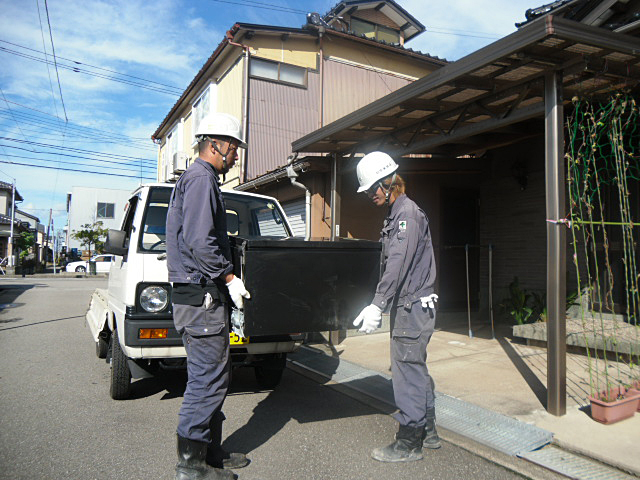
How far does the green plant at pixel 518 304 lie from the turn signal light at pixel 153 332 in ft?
18.4

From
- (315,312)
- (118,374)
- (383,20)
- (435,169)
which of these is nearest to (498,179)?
(435,169)

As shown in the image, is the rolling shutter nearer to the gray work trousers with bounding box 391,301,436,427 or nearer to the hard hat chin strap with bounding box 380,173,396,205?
the hard hat chin strap with bounding box 380,173,396,205

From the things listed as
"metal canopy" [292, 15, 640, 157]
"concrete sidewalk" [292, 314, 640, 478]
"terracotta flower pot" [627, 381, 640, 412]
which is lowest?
"concrete sidewalk" [292, 314, 640, 478]

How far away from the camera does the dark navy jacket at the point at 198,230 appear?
264 centimetres

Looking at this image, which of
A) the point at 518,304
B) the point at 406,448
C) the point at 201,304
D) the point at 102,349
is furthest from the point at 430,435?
the point at 518,304

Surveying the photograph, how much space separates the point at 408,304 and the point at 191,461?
1.65 meters

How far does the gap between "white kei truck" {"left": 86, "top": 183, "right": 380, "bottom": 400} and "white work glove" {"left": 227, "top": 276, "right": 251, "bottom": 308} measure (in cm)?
16

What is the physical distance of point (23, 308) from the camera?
39.1ft

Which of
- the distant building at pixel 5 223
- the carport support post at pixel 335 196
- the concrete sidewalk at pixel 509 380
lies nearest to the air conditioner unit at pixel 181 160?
the carport support post at pixel 335 196

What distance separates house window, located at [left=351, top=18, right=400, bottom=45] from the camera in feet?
52.9

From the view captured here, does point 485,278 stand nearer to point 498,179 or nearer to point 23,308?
point 498,179

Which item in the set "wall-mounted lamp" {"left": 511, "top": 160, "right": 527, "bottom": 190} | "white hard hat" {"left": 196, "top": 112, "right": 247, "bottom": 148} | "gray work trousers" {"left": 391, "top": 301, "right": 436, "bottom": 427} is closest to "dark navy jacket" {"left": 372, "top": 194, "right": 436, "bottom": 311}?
"gray work trousers" {"left": 391, "top": 301, "right": 436, "bottom": 427}

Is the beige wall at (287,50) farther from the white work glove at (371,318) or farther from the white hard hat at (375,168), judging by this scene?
the white work glove at (371,318)

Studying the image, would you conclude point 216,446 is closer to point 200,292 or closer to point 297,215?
point 200,292
